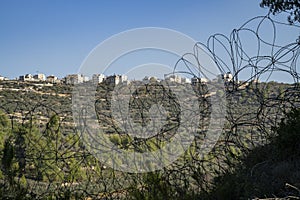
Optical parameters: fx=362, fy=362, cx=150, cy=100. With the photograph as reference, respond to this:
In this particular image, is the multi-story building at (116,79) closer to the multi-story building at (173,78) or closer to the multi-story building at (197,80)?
the multi-story building at (173,78)

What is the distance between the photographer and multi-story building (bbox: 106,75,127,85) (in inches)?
170

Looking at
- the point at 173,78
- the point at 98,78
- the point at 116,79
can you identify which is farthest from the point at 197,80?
the point at 98,78

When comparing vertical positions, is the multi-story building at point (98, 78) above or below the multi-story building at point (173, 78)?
above

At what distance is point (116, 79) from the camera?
4461mm

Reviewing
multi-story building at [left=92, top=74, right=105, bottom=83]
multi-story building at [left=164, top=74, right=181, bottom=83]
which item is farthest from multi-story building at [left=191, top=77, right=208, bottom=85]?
multi-story building at [left=92, top=74, right=105, bottom=83]

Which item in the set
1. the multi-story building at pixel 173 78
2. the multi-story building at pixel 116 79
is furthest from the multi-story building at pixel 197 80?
the multi-story building at pixel 116 79

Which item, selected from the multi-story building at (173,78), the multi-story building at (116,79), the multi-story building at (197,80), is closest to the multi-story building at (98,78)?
the multi-story building at (116,79)

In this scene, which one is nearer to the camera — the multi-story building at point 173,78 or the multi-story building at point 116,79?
the multi-story building at point 173,78

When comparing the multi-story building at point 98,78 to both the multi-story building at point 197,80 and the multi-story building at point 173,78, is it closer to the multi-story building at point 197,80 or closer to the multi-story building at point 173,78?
the multi-story building at point 173,78

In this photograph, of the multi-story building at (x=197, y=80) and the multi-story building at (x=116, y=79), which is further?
the multi-story building at (x=116, y=79)

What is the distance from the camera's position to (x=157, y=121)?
12.3ft

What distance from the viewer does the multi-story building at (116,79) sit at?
4.31m

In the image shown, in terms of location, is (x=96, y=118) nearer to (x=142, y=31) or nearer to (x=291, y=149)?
(x=142, y=31)

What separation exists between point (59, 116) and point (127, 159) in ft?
2.62
